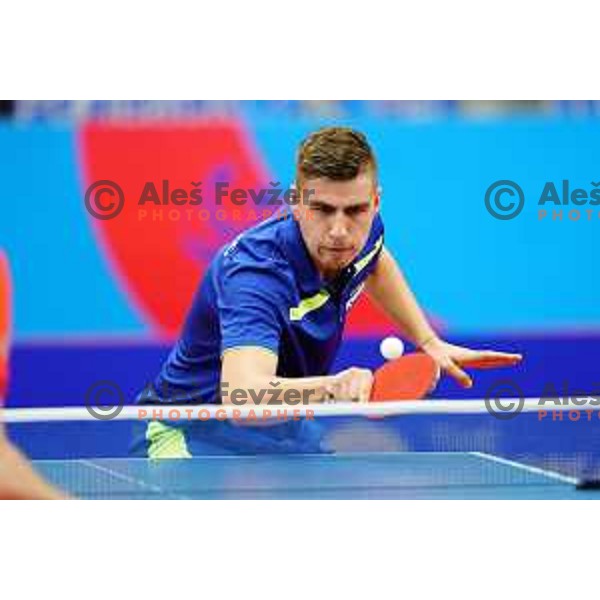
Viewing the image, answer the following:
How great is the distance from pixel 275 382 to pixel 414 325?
1.99ft

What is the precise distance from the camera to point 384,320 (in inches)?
262

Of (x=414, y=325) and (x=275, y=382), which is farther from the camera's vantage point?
(x=414, y=325)

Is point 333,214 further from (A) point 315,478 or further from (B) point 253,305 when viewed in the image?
(A) point 315,478

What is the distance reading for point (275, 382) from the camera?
6359mm

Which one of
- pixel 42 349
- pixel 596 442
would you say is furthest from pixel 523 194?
pixel 42 349

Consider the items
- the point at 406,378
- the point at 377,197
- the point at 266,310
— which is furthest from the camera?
the point at 406,378

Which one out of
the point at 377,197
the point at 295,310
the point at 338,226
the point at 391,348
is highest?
the point at 377,197

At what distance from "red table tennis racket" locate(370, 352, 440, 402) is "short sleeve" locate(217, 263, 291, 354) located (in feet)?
1.50

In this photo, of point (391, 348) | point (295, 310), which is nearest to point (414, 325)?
point (391, 348)

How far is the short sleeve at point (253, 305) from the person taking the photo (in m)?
6.32

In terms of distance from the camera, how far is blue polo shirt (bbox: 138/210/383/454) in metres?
6.38

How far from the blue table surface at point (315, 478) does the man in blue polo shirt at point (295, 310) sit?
12cm

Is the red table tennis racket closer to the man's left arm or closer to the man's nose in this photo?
the man's left arm

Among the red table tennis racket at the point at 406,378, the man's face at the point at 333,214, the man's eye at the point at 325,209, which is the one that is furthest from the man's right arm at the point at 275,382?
the man's eye at the point at 325,209
